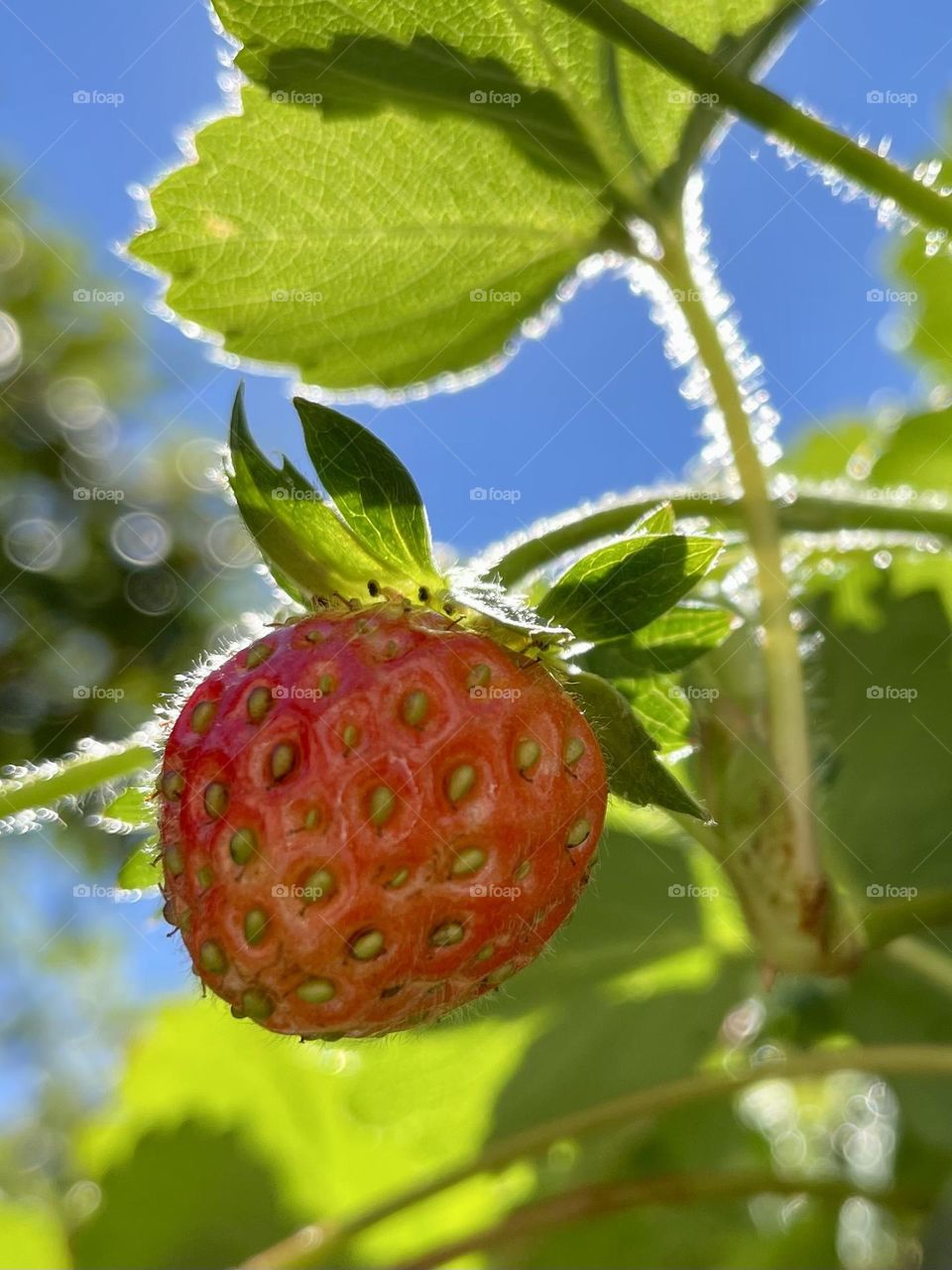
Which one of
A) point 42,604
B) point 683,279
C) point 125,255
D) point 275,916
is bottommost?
point 42,604

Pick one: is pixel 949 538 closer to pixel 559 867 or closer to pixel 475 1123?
pixel 559 867

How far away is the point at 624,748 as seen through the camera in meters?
0.71

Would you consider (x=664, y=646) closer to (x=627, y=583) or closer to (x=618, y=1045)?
(x=627, y=583)

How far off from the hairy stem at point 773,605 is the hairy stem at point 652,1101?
0.54ft

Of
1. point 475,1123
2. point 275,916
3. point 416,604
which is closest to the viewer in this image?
point 275,916

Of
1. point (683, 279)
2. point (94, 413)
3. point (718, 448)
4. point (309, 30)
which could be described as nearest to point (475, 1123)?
point (718, 448)

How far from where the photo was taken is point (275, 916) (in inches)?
26.1

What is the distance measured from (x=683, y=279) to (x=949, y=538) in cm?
29
